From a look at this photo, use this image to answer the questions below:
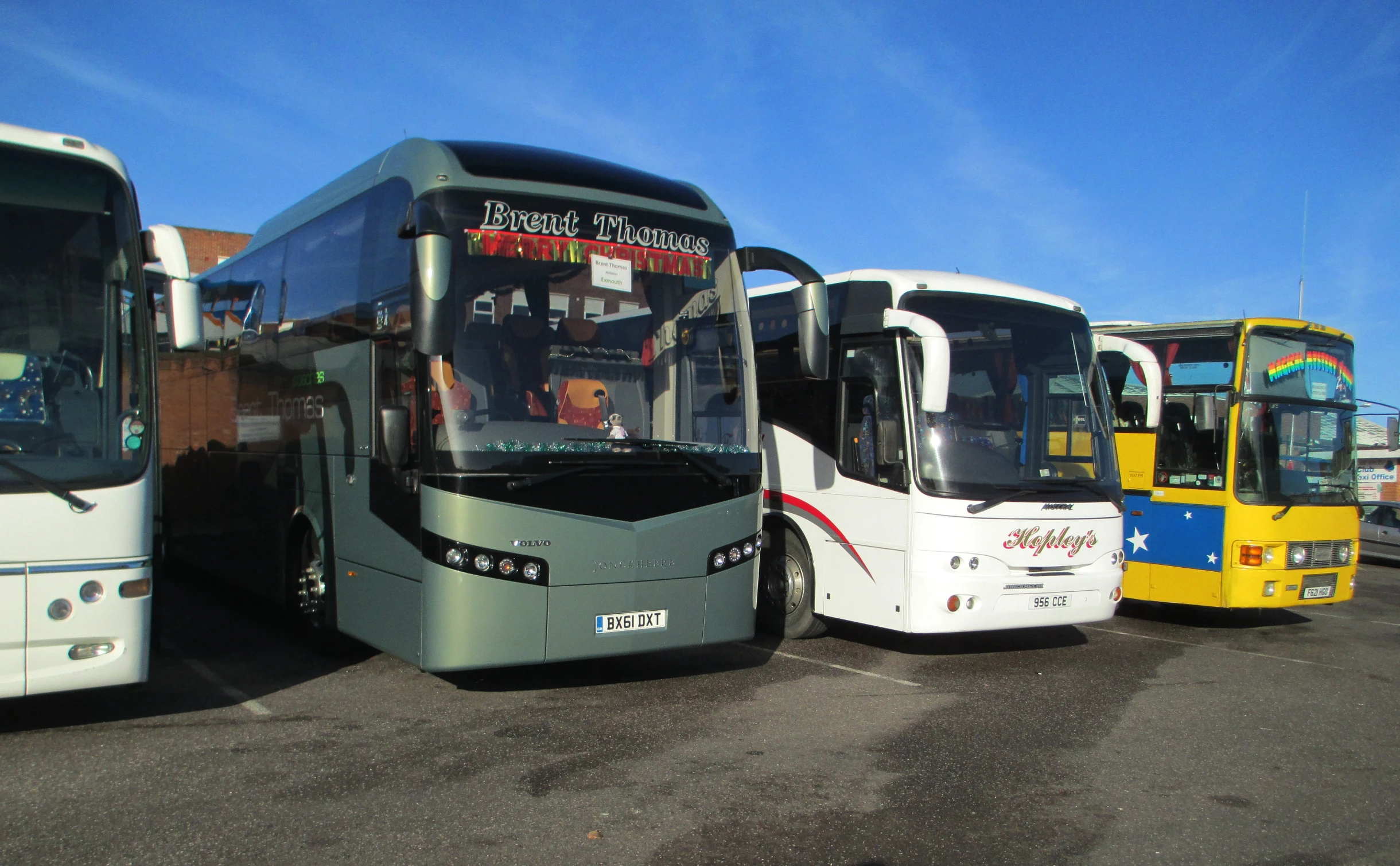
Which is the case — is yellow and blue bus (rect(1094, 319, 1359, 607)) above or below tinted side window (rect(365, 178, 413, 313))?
below

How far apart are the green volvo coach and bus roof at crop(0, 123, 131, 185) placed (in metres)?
1.11

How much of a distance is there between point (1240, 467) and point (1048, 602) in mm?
3038

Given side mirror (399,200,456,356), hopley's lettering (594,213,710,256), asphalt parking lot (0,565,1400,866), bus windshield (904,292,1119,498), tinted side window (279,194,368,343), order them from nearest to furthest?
asphalt parking lot (0,565,1400,866) → side mirror (399,200,456,356) → hopley's lettering (594,213,710,256) → tinted side window (279,194,368,343) → bus windshield (904,292,1119,498)

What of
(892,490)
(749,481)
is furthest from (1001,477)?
Answer: (749,481)

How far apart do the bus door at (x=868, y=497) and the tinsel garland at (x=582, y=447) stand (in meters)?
→ 1.65

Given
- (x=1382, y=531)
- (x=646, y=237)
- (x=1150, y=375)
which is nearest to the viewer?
Answer: (x=646, y=237)

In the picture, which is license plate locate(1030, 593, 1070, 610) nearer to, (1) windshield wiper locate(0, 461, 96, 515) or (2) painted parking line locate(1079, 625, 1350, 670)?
(2) painted parking line locate(1079, 625, 1350, 670)

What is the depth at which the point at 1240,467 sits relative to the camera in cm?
1027

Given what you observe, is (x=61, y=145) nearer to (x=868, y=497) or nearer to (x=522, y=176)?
(x=522, y=176)

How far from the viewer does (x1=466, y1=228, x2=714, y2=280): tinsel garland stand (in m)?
6.70

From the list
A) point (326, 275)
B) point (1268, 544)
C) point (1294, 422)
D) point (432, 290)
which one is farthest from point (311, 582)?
point (1294, 422)

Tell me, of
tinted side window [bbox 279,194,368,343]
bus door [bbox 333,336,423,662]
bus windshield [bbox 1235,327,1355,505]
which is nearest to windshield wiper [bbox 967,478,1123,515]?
bus windshield [bbox 1235,327,1355,505]

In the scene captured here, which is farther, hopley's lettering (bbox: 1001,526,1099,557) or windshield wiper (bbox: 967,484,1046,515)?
hopley's lettering (bbox: 1001,526,1099,557)

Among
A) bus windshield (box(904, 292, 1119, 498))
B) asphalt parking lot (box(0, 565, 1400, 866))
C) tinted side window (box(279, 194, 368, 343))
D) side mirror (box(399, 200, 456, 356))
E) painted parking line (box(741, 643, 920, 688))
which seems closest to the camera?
asphalt parking lot (box(0, 565, 1400, 866))
